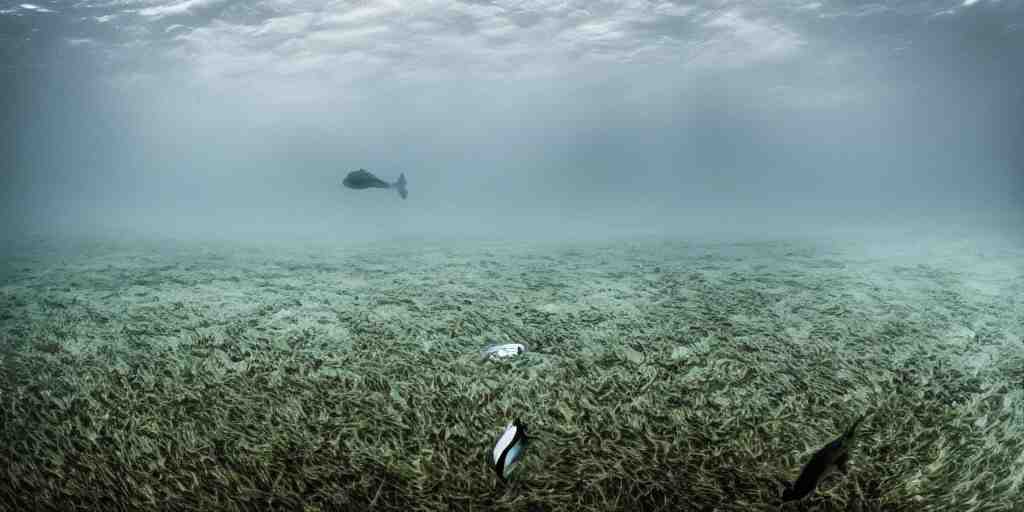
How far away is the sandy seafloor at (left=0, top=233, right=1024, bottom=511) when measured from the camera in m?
3.32

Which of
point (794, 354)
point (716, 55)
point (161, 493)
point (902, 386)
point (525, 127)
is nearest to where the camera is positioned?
point (161, 493)

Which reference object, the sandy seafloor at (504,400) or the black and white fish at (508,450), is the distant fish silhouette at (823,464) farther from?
the black and white fish at (508,450)

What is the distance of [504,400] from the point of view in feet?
13.1

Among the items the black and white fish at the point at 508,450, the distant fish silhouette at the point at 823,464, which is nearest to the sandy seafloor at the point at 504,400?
the black and white fish at the point at 508,450

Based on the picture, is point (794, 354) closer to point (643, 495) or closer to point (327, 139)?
point (643, 495)

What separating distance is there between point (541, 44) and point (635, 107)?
31421mm

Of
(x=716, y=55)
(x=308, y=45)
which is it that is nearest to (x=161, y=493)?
(x=308, y=45)

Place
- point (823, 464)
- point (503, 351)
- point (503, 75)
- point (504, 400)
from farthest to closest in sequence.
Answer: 1. point (503, 75)
2. point (503, 351)
3. point (504, 400)
4. point (823, 464)

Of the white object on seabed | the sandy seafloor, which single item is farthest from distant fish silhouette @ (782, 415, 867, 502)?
the white object on seabed

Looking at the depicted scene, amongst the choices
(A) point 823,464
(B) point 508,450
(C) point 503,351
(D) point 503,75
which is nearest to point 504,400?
(C) point 503,351

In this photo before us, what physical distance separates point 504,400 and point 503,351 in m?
0.57

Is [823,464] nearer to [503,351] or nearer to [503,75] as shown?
[503,351]

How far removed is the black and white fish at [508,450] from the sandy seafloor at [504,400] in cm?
33

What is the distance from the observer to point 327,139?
106 meters
